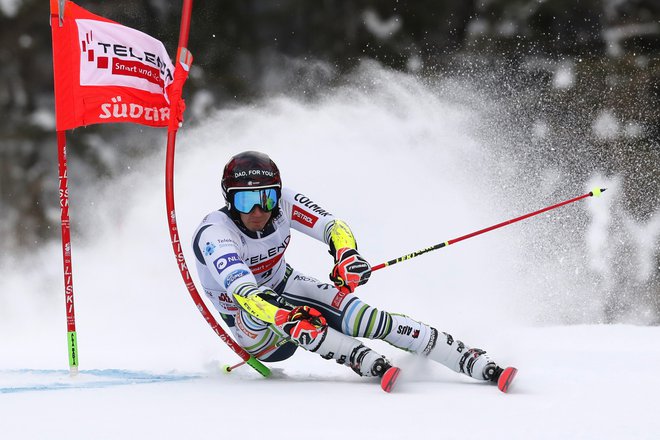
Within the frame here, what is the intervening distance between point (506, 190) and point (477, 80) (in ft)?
16.3

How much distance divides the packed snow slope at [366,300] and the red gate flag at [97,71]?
1.29 meters

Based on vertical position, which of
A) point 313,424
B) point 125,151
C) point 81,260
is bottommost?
point 313,424

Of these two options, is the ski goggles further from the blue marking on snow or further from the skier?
the blue marking on snow

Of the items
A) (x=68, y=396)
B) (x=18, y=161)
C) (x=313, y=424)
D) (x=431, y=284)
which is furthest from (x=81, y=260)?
(x=313, y=424)

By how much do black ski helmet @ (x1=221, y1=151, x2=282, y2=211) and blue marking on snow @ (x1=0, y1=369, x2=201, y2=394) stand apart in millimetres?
885

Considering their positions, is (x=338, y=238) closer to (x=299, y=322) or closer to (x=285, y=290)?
(x=285, y=290)

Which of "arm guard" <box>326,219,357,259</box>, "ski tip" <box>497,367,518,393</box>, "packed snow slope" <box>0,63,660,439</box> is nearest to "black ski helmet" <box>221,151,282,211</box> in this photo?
"arm guard" <box>326,219,357,259</box>

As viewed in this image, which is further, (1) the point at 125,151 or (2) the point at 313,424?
Answer: (1) the point at 125,151

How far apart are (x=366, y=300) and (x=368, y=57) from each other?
7.98 meters

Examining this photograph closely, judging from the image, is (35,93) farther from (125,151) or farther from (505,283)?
(505,283)

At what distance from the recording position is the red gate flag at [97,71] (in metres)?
4.25

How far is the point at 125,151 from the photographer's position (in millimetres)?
14172

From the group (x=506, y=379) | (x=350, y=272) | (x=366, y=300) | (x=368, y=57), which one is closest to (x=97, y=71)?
(x=350, y=272)

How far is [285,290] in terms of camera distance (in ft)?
14.0
